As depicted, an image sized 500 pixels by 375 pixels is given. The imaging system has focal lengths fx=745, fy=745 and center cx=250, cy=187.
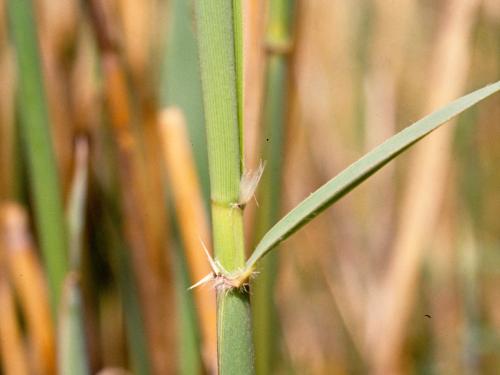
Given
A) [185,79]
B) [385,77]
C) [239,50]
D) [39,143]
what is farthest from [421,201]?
[239,50]

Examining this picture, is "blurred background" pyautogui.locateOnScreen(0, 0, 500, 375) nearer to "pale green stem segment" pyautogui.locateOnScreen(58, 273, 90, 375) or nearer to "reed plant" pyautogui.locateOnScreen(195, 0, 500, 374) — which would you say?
"pale green stem segment" pyautogui.locateOnScreen(58, 273, 90, 375)

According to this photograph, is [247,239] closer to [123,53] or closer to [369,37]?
[123,53]

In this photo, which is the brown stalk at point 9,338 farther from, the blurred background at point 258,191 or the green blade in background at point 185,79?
the green blade in background at point 185,79

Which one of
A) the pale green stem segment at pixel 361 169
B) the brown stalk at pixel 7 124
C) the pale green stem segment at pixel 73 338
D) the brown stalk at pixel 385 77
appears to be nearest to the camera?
the pale green stem segment at pixel 361 169

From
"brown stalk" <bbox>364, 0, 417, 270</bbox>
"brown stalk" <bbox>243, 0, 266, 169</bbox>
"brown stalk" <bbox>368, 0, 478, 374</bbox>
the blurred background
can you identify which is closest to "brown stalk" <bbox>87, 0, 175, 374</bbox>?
the blurred background

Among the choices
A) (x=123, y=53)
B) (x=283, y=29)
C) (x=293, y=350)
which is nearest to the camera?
(x=283, y=29)

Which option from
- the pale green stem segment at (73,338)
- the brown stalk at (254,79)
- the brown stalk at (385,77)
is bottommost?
the pale green stem segment at (73,338)

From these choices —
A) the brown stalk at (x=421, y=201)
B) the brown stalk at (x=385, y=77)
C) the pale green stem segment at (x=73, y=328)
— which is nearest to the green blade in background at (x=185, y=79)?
the pale green stem segment at (x=73, y=328)

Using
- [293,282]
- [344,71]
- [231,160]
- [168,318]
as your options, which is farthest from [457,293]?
[231,160]
